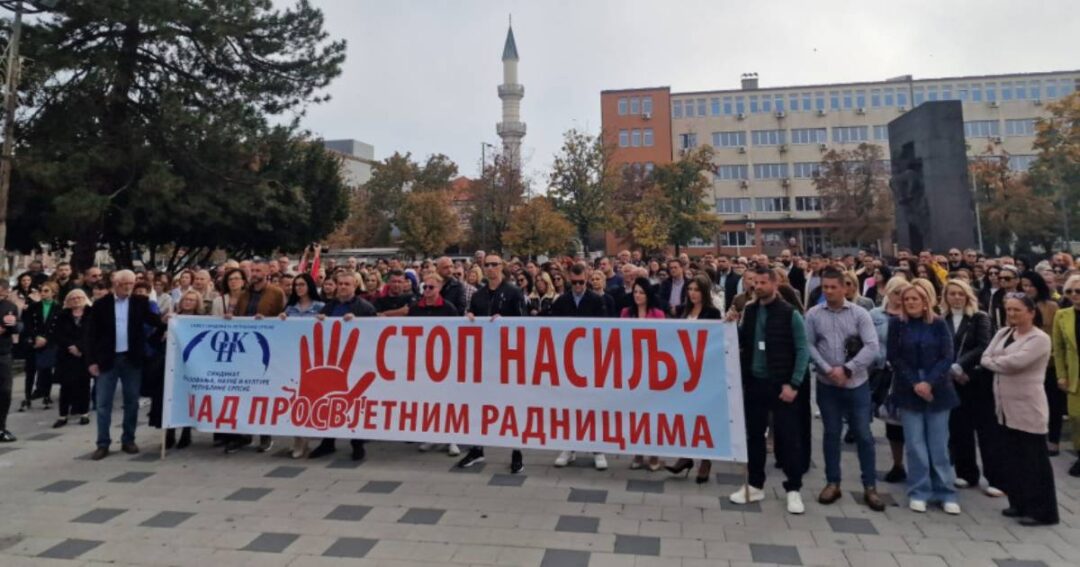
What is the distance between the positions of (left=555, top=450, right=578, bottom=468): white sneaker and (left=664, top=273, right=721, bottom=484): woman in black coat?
990 mm

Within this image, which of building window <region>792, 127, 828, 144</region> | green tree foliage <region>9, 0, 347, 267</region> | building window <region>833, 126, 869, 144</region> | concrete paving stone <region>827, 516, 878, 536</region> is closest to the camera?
concrete paving stone <region>827, 516, 878, 536</region>

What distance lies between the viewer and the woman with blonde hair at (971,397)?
5.26m

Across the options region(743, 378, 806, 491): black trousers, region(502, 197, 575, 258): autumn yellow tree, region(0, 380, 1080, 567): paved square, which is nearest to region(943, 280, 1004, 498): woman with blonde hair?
region(0, 380, 1080, 567): paved square

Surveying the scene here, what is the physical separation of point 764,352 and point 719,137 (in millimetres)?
64290

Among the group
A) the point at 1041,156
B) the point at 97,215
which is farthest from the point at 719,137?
the point at 97,215

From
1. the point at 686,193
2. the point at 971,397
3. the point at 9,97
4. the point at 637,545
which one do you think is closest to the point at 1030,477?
the point at 971,397

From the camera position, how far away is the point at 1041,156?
119 ft

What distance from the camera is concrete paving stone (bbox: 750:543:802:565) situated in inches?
158

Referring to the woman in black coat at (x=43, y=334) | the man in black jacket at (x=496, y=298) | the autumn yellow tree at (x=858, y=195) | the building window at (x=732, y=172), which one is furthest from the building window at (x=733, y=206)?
the woman in black coat at (x=43, y=334)

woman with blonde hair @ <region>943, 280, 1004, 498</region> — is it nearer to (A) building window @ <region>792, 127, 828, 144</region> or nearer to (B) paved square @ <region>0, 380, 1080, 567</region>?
(B) paved square @ <region>0, 380, 1080, 567</region>

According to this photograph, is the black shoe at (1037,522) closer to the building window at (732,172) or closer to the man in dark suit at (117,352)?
the man in dark suit at (117,352)

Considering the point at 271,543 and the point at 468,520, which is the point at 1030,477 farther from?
the point at 271,543

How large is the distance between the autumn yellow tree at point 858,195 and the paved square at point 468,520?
51.1 m

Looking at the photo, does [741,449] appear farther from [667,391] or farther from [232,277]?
[232,277]
